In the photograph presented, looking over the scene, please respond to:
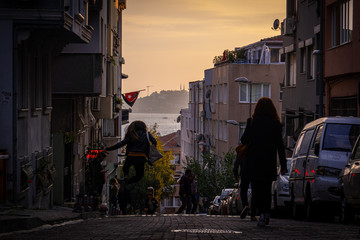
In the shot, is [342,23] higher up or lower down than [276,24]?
lower down

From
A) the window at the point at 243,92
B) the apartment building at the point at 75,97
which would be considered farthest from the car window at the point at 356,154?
the window at the point at 243,92

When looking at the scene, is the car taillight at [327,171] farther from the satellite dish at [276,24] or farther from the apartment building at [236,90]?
the apartment building at [236,90]

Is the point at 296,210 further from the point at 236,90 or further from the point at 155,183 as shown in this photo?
the point at 155,183

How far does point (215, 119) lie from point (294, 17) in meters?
34.8

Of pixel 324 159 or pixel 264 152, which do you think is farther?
pixel 324 159

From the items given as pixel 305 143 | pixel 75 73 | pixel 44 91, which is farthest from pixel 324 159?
pixel 75 73

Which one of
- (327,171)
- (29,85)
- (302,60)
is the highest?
(302,60)

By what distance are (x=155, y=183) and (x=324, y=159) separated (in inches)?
2413

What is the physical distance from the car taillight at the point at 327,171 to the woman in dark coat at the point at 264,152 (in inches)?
146

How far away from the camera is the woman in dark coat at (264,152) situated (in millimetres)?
12812

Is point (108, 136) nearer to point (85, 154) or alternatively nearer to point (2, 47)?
point (85, 154)

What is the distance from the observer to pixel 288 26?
141 feet

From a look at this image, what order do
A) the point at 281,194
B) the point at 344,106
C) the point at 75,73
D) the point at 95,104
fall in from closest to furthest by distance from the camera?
1. the point at 281,194
2. the point at 75,73
3. the point at 344,106
4. the point at 95,104

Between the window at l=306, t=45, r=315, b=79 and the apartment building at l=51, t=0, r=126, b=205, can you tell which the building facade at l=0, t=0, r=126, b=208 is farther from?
the window at l=306, t=45, r=315, b=79
